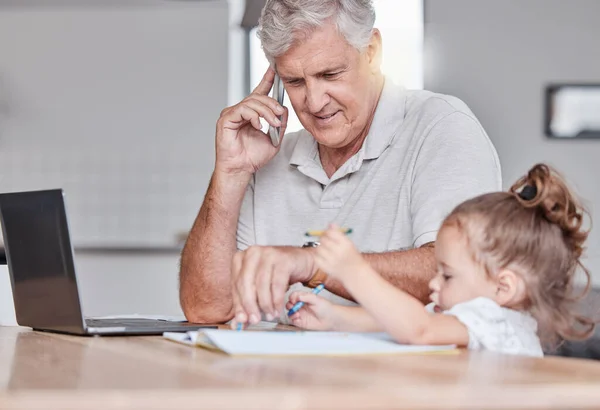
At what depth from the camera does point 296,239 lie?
2033mm

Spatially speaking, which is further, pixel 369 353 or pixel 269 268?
pixel 269 268

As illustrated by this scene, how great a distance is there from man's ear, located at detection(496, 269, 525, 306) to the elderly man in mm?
386

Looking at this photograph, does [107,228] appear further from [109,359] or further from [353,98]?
[109,359]

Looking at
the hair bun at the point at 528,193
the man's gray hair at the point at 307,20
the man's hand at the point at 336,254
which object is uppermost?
the man's gray hair at the point at 307,20

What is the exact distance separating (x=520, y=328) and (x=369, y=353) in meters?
0.33

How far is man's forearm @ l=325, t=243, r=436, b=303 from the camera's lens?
5.04ft

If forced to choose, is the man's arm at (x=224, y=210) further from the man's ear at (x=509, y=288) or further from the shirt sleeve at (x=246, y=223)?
the man's ear at (x=509, y=288)

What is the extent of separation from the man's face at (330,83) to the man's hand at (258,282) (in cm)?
72

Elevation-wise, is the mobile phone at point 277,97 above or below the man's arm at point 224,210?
above

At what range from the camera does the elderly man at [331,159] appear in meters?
1.79

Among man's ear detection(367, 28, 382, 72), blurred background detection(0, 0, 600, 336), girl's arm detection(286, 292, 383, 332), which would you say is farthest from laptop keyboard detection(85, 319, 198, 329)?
blurred background detection(0, 0, 600, 336)

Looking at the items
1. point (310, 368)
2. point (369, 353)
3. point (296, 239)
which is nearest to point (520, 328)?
point (369, 353)

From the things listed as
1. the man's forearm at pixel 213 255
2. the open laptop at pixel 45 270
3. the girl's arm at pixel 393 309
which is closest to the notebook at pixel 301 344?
the girl's arm at pixel 393 309

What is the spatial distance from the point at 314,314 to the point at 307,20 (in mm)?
745
